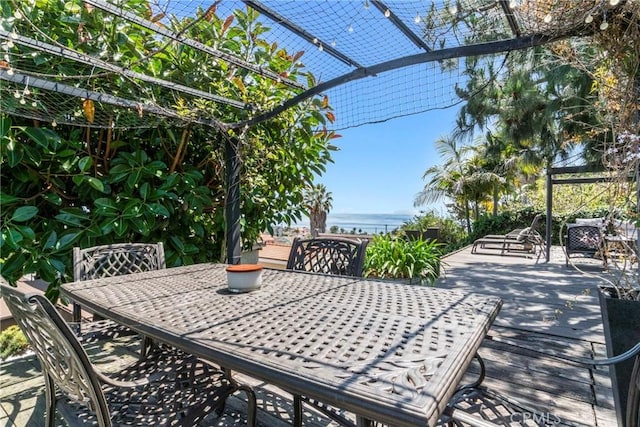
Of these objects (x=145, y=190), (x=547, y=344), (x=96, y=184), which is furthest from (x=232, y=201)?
(x=547, y=344)

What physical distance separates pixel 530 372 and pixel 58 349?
246 cm

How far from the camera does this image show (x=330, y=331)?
1.12m

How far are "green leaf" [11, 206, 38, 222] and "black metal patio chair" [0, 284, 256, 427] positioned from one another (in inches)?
51.8

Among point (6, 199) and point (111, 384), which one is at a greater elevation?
Result: point (6, 199)

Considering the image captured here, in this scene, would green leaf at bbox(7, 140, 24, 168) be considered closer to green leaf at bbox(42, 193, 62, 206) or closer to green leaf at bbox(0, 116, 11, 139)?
green leaf at bbox(0, 116, 11, 139)

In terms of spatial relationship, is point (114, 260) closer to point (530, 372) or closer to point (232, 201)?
point (232, 201)

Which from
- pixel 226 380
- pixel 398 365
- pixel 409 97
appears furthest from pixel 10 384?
pixel 409 97

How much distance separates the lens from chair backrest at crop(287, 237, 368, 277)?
2.24 metres

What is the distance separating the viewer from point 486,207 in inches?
624

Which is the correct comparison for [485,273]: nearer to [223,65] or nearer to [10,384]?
[223,65]

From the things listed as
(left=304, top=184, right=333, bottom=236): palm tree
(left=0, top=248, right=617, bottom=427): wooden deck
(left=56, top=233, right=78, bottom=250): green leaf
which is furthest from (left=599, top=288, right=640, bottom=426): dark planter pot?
(left=304, top=184, right=333, bottom=236): palm tree

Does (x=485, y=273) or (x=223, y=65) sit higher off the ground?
(x=223, y=65)

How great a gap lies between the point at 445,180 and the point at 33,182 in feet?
45.4

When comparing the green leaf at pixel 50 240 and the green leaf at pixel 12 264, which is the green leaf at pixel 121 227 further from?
the green leaf at pixel 12 264
